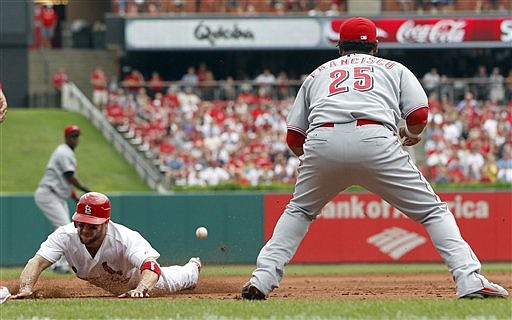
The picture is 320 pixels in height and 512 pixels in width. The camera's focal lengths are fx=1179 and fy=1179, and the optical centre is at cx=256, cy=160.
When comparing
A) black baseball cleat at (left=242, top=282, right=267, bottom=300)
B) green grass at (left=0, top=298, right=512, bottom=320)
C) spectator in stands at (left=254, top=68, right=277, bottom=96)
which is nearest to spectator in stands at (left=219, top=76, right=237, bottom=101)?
spectator in stands at (left=254, top=68, right=277, bottom=96)

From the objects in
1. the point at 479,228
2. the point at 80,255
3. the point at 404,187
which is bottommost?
the point at 479,228

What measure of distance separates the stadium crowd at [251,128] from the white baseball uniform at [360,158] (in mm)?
13435

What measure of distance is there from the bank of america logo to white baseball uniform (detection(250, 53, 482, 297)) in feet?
32.6

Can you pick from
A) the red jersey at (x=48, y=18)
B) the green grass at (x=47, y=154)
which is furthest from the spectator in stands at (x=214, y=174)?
the red jersey at (x=48, y=18)

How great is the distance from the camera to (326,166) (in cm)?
818

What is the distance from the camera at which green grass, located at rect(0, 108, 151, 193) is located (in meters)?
24.4

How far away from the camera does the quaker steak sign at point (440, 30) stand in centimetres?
3020

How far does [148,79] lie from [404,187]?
24.1 metres

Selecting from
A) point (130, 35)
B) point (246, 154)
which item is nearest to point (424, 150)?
point (246, 154)

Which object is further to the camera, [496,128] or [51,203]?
[496,128]

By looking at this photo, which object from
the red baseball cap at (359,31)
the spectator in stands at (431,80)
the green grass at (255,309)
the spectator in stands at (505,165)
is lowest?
the spectator in stands at (505,165)

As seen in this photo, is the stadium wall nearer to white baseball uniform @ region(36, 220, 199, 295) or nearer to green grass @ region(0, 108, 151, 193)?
green grass @ region(0, 108, 151, 193)

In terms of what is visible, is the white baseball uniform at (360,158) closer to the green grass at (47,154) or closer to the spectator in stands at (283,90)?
the green grass at (47,154)

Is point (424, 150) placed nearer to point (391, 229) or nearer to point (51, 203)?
point (391, 229)
